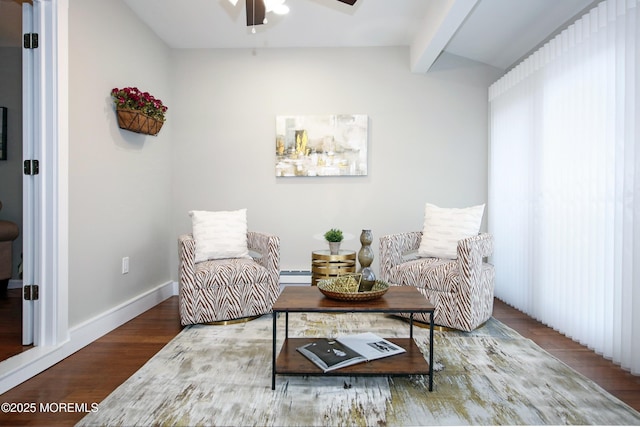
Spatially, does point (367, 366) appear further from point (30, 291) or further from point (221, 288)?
point (30, 291)

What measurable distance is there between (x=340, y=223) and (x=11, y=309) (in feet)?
10.0

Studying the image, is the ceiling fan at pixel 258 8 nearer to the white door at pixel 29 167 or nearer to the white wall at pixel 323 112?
the white door at pixel 29 167

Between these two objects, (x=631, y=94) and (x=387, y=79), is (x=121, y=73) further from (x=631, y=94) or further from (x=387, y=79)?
(x=631, y=94)

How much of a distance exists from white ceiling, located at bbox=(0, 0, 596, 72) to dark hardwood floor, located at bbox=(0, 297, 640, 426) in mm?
2306

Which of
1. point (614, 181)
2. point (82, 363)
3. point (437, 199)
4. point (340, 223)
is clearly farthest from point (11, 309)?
point (614, 181)

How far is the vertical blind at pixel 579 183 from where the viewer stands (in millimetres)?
2256

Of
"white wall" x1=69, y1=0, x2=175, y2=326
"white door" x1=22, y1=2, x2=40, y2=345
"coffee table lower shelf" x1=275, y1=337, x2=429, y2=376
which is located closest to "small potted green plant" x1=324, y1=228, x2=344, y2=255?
"coffee table lower shelf" x1=275, y1=337, x2=429, y2=376

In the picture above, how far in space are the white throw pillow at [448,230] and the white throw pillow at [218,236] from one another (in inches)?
61.3

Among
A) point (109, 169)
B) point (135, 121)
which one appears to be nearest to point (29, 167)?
point (109, 169)

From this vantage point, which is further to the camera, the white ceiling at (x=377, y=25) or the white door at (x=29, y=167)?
the white ceiling at (x=377, y=25)

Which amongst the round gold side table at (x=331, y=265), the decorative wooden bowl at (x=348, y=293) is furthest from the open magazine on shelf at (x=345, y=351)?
the round gold side table at (x=331, y=265)

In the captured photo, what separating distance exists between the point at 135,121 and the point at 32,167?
97 cm

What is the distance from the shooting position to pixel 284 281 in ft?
14.1

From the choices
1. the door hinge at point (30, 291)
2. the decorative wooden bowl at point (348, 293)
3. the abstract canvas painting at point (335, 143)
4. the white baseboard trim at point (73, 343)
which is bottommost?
the white baseboard trim at point (73, 343)
